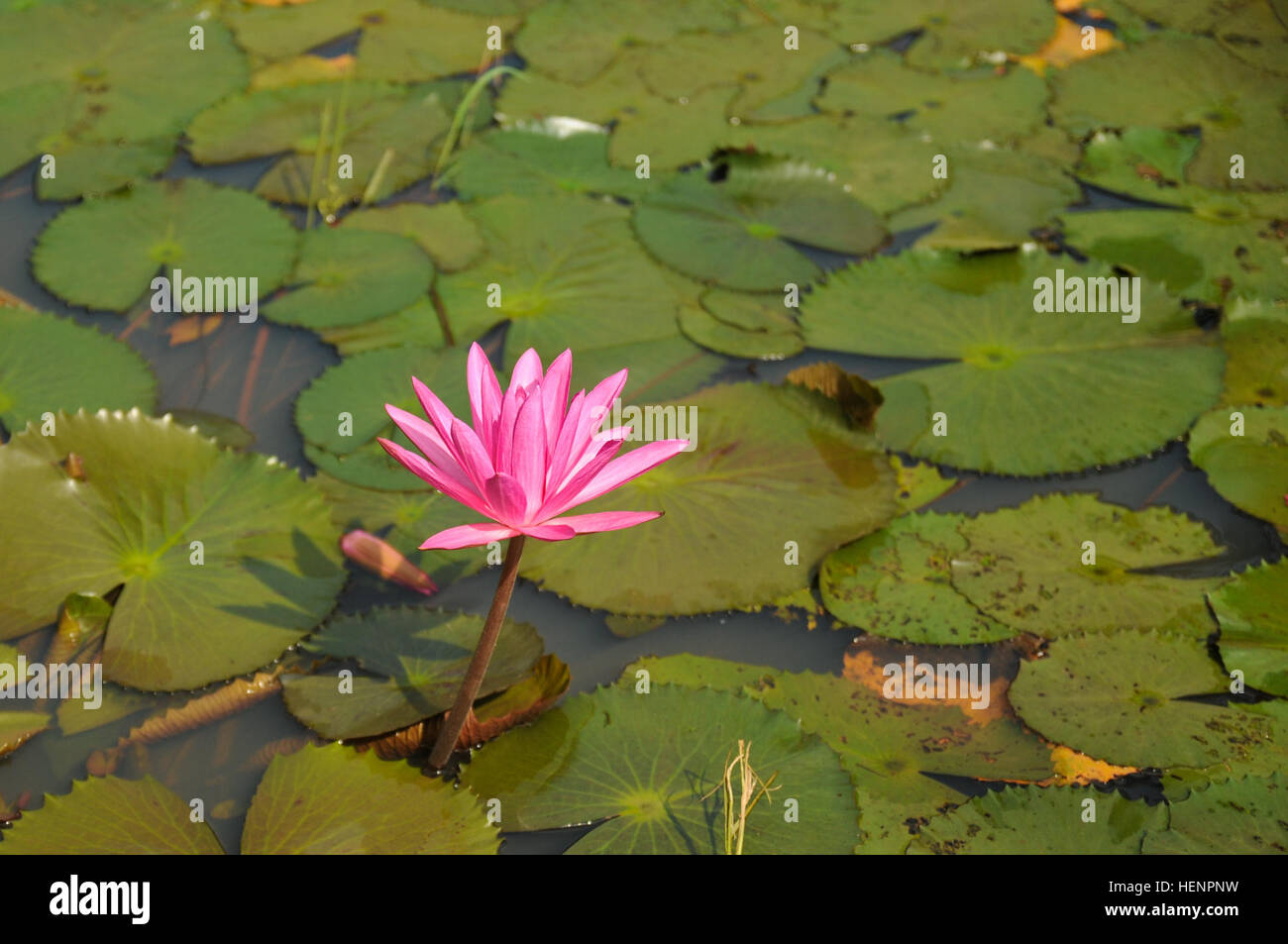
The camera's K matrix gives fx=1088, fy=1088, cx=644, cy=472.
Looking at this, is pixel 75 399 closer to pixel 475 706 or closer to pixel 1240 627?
pixel 475 706

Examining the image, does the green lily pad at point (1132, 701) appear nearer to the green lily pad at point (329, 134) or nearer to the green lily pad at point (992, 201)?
the green lily pad at point (992, 201)

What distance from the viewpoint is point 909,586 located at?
9.31ft

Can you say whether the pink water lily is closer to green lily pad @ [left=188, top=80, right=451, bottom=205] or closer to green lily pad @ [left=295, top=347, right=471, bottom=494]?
green lily pad @ [left=295, top=347, right=471, bottom=494]

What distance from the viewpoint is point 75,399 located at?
3.21 meters

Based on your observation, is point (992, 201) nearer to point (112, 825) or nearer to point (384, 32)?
point (384, 32)

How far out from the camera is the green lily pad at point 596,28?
197 inches

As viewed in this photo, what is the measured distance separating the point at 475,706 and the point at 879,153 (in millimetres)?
3055

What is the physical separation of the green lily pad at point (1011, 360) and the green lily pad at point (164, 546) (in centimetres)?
175

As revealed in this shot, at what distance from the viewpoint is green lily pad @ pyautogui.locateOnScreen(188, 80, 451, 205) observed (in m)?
4.24

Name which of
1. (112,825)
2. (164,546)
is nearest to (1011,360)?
(164,546)

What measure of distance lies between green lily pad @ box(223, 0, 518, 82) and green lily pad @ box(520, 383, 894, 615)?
8.50 ft

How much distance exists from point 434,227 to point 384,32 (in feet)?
5.56

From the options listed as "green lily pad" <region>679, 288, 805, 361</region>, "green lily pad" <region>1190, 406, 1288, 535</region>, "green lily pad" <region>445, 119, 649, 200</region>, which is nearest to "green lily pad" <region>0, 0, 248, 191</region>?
"green lily pad" <region>445, 119, 649, 200</region>

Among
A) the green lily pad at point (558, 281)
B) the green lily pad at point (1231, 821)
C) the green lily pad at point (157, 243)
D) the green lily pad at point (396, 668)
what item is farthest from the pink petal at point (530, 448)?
the green lily pad at point (157, 243)
